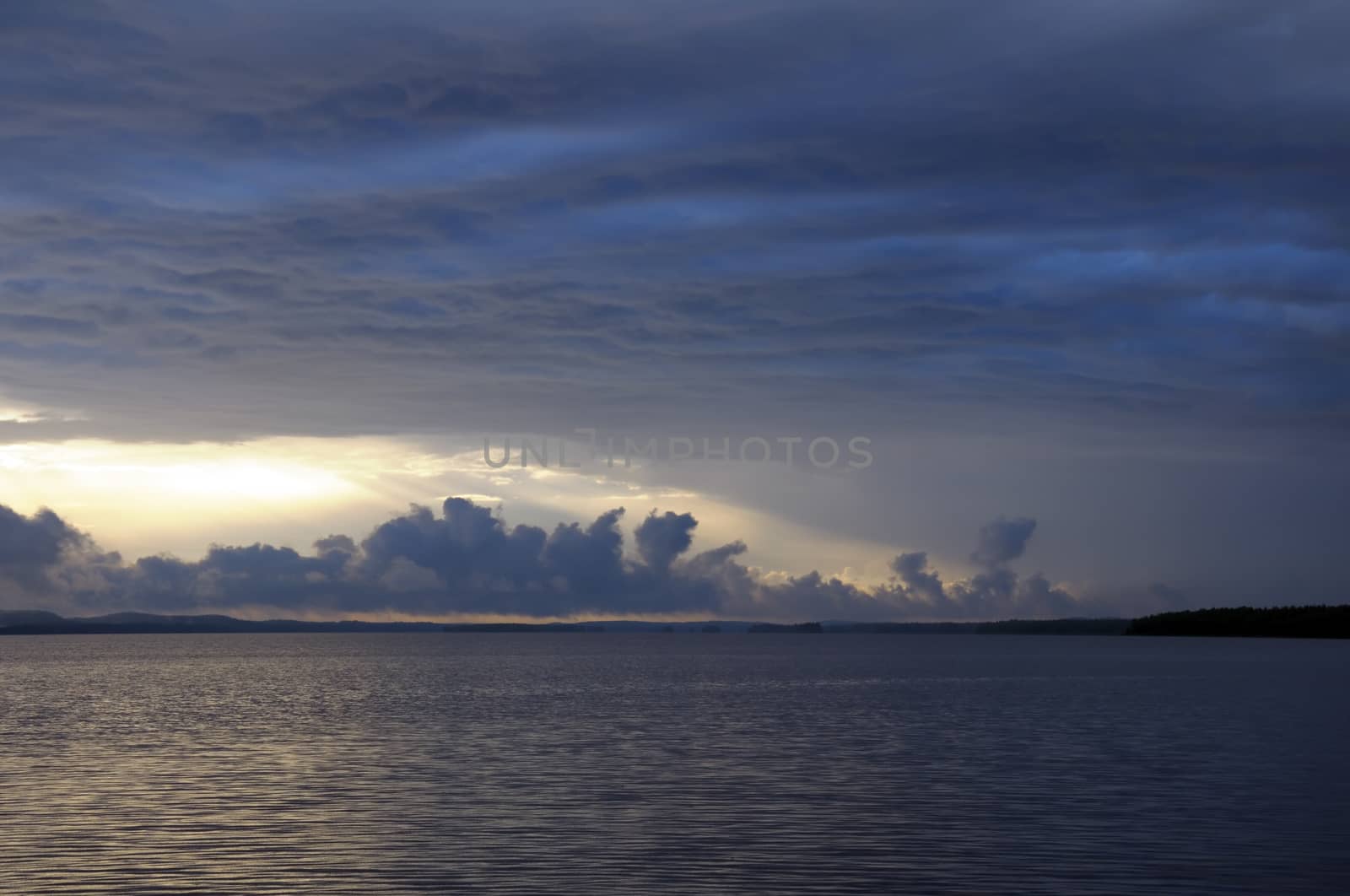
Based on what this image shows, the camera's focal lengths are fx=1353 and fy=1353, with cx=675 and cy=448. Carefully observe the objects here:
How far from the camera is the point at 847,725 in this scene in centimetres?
7869

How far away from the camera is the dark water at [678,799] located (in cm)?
3381

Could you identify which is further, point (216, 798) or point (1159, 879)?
point (216, 798)

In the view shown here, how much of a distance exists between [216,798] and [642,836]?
17.1 meters

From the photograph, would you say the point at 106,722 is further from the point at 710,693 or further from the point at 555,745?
the point at 710,693

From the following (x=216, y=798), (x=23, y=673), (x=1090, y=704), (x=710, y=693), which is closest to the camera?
(x=216, y=798)

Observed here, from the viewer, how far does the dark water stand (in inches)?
1331

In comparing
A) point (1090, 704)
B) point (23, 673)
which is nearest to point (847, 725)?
point (1090, 704)

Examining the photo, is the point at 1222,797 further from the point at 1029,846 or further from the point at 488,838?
the point at 488,838

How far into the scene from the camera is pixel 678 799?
4600 cm

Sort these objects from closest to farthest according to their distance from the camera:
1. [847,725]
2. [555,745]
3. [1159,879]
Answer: [1159,879] < [555,745] < [847,725]

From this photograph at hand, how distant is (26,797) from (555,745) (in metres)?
24.6

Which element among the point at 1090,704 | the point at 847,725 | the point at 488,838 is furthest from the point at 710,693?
the point at 488,838

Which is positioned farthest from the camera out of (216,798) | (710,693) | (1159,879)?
(710,693)

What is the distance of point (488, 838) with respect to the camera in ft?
127
